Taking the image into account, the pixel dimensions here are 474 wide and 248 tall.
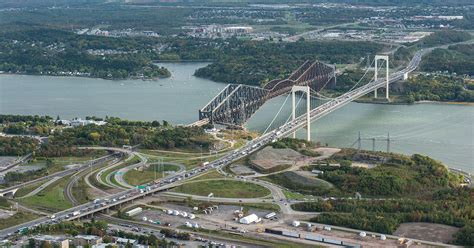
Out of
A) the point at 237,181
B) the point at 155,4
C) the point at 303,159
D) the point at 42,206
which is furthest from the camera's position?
the point at 155,4

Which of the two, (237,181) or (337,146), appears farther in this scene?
(337,146)

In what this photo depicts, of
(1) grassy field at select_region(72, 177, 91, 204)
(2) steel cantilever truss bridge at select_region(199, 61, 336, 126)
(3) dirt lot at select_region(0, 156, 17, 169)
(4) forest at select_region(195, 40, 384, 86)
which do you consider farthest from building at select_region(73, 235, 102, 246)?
(4) forest at select_region(195, 40, 384, 86)

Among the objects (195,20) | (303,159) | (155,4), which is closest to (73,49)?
(195,20)

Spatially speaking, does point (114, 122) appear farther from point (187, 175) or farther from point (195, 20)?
point (195, 20)

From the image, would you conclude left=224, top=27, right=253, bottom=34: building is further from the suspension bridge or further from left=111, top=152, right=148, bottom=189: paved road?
left=111, top=152, right=148, bottom=189: paved road

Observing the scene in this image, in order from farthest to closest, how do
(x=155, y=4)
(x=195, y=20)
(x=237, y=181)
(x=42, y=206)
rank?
(x=155, y=4)
(x=195, y=20)
(x=237, y=181)
(x=42, y=206)

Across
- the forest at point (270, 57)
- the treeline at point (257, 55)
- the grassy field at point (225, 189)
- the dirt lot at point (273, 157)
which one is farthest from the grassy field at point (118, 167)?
the treeline at point (257, 55)
